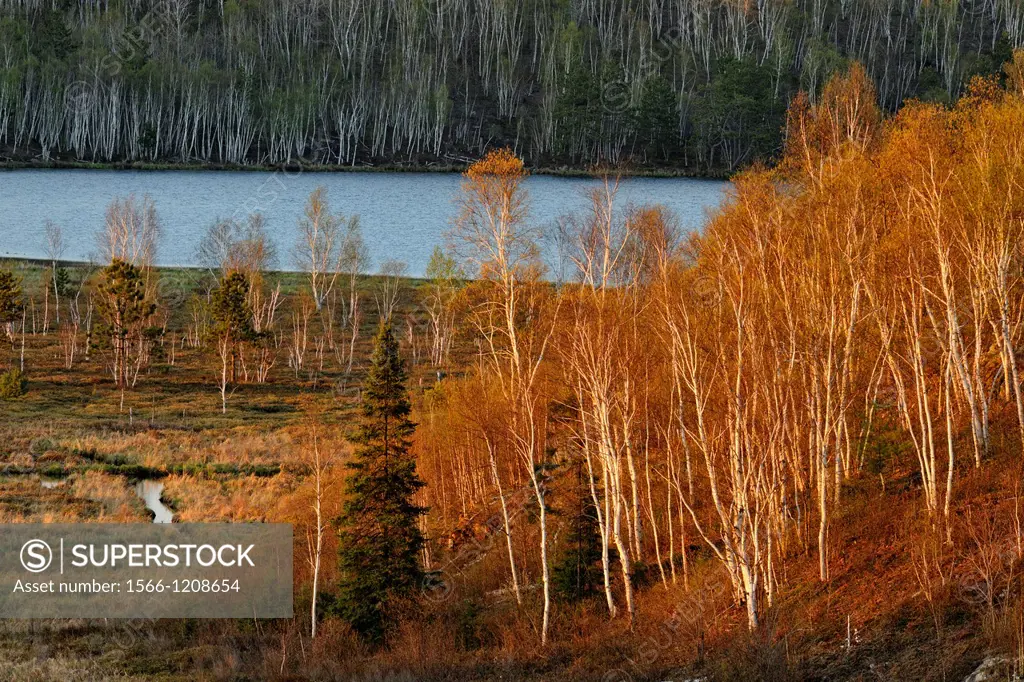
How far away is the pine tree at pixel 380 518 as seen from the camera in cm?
2775

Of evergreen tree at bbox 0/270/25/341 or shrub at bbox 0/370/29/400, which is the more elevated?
evergreen tree at bbox 0/270/25/341

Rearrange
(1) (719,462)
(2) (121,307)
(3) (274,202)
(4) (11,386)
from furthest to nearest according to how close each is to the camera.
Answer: (3) (274,202)
(2) (121,307)
(4) (11,386)
(1) (719,462)

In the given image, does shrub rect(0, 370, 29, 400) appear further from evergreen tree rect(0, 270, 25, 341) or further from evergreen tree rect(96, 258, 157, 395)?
evergreen tree rect(96, 258, 157, 395)

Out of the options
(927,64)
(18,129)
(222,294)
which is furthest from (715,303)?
(927,64)

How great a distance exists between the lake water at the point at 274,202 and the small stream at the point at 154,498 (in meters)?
41.9

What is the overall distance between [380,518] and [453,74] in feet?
437

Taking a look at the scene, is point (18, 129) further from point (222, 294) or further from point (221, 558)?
point (221, 558)

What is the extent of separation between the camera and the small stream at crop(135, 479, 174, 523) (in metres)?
39.7

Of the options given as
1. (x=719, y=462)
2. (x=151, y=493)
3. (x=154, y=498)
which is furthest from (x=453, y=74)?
(x=719, y=462)

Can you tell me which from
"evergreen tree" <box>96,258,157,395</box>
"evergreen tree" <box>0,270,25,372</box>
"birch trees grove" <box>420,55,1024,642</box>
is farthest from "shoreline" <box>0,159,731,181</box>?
"birch trees grove" <box>420,55,1024,642</box>

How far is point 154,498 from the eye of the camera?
42156mm

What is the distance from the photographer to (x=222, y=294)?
59594mm

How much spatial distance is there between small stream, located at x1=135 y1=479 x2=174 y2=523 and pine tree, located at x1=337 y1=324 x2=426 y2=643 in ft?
39.4

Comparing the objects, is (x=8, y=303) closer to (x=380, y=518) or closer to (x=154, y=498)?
(x=154, y=498)
